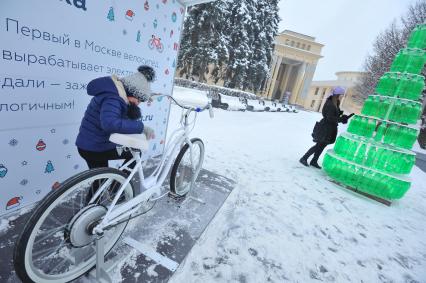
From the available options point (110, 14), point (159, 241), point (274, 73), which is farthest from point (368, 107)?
point (274, 73)

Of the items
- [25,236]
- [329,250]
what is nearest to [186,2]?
[25,236]

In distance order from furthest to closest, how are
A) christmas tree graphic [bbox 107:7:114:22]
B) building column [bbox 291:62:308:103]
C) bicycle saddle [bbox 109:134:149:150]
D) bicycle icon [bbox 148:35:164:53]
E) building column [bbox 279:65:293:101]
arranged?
building column [bbox 279:65:293:101], building column [bbox 291:62:308:103], bicycle icon [bbox 148:35:164:53], christmas tree graphic [bbox 107:7:114:22], bicycle saddle [bbox 109:134:149:150]

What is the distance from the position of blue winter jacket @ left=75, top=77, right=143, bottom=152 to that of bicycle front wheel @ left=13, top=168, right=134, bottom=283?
0.34 metres

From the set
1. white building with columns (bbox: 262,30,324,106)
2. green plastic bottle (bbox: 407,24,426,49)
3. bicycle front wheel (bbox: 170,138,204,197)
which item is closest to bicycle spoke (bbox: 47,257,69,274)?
bicycle front wheel (bbox: 170,138,204,197)

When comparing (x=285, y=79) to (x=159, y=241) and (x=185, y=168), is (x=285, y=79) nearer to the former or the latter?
(x=185, y=168)

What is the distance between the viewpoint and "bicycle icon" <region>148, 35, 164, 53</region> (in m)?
3.52

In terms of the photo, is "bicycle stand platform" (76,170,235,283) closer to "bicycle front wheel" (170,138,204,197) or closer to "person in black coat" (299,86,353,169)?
"bicycle front wheel" (170,138,204,197)

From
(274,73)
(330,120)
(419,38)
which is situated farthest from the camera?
(274,73)

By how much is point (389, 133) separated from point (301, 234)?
2964 mm

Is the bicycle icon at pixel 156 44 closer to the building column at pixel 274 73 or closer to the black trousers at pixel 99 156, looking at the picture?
the black trousers at pixel 99 156

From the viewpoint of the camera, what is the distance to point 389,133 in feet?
14.7

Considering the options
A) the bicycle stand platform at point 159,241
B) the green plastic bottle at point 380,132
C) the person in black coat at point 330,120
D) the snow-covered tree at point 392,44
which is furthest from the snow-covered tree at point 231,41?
the bicycle stand platform at point 159,241

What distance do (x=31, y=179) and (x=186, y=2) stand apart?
346 centimetres

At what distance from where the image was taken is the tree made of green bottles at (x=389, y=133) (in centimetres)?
432
